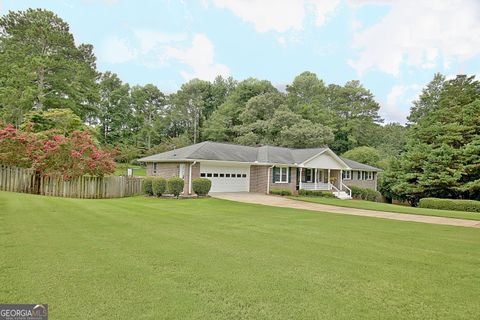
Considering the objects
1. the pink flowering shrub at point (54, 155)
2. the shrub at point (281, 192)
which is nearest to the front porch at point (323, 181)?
the shrub at point (281, 192)

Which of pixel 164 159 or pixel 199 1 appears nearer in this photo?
pixel 199 1

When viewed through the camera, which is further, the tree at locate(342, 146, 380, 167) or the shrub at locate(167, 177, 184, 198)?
the tree at locate(342, 146, 380, 167)

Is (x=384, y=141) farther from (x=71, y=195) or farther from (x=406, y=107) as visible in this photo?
(x=71, y=195)

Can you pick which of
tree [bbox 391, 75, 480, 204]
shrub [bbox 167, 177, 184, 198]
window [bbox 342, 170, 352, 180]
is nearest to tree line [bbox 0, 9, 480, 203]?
tree [bbox 391, 75, 480, 204]

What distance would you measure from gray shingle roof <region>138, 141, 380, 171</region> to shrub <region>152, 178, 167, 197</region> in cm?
281

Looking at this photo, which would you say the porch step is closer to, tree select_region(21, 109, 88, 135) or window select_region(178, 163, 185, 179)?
window select_region(178, 163, 185, 179)

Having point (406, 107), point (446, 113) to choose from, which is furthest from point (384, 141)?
point (446, 113)

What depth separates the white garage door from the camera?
75.7 feet

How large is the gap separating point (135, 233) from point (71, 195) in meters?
11.5

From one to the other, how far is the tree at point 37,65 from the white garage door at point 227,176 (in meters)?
18.8

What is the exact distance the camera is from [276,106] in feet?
147

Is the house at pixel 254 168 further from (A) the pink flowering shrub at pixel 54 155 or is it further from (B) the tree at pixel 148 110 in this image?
(B) the tree at pixel 148 110

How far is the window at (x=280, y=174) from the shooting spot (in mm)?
26188

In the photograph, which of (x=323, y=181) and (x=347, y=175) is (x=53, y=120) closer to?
(x=323, y=181)
